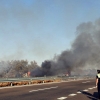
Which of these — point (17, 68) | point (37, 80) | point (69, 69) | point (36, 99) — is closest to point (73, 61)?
point (69, 69)

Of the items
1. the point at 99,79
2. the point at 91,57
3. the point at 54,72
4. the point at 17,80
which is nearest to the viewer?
the point at 99,79

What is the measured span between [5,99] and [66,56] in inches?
1753

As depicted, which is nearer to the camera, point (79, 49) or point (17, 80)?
point (17, 80)

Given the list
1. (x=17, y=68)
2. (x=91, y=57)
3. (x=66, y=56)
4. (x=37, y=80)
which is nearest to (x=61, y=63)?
(x=66, y=56)

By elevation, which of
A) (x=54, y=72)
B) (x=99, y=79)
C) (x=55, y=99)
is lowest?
(x=55, y=99)

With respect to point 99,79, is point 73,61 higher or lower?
higher

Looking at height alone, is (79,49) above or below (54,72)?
above

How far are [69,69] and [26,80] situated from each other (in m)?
27.8

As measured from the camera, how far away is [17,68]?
3529 inches

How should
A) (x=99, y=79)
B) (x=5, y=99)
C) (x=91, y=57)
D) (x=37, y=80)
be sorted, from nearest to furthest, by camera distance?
(x=5, y=99) → (x=99, y=79) → (x=37, y=80) → (x=91, y=57)

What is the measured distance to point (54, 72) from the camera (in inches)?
2120

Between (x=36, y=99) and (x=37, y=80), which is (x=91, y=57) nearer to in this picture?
(x=37, y=80)

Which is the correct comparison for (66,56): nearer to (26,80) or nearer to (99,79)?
(26,80)

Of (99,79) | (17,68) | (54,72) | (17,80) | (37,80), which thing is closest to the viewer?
(99,79)
